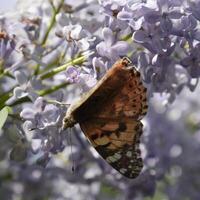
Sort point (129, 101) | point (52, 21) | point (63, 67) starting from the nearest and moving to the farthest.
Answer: point (129, 101) → point (63, 67) → point (52, 21)

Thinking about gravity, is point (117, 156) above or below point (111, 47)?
below

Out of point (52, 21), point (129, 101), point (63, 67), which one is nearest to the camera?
point (129, 101)

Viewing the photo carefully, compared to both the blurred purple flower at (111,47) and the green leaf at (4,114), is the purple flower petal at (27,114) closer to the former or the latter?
the green leaf at (4,114)

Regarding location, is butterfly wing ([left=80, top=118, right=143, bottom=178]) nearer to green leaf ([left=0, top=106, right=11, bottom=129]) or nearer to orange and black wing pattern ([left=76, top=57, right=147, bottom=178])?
orange and black wing pattern ([left=76, top=57, right=147, bottom=178])

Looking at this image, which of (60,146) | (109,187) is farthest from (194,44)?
(109,187)

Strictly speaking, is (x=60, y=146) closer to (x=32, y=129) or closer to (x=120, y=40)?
(x=32, y=129)

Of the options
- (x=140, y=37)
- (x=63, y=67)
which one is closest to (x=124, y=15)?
(x=140, y=37)

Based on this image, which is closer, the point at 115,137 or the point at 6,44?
the point at 115,137

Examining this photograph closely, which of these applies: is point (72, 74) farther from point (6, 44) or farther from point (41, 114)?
point (6, 44)
